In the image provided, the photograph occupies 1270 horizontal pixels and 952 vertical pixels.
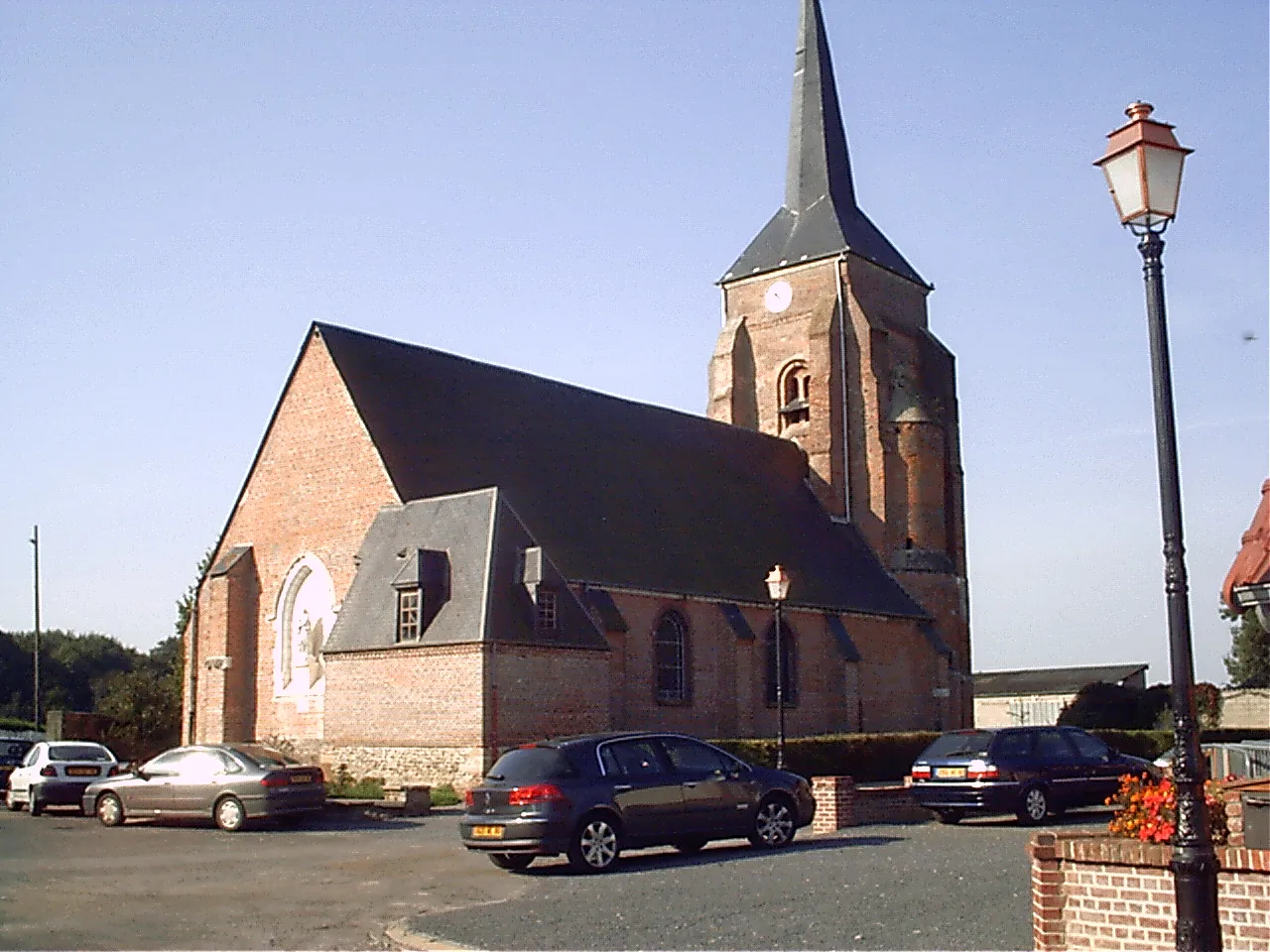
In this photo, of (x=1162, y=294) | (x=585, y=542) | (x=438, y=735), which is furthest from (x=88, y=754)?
(x=1162, y=294)

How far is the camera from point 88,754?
1072 inches

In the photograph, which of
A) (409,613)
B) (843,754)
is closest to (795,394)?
(843,754)

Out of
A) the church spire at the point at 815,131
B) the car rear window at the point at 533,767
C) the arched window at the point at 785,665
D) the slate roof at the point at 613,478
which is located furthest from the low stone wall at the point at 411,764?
the church spire at the point at 815,131

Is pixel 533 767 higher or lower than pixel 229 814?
higher

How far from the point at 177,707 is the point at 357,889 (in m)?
29.8

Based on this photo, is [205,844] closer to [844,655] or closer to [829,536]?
[844,655]

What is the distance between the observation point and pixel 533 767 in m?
16.1

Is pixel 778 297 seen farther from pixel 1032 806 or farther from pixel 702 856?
pixel 702 856

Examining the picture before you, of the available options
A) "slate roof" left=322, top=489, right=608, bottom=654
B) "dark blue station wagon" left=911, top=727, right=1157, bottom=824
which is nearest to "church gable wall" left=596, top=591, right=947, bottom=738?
"slate roof" left=322, top=489, right=608, bottom=654

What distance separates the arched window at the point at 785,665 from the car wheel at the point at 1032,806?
17554 millimetres

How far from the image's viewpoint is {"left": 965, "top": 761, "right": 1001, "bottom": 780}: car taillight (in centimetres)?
2002

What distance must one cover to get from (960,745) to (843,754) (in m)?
11.5

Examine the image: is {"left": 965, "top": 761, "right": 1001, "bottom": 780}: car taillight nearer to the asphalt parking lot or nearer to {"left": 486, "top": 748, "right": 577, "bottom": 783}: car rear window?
the asphalt parking lot

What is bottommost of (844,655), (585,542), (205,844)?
(205,844)
